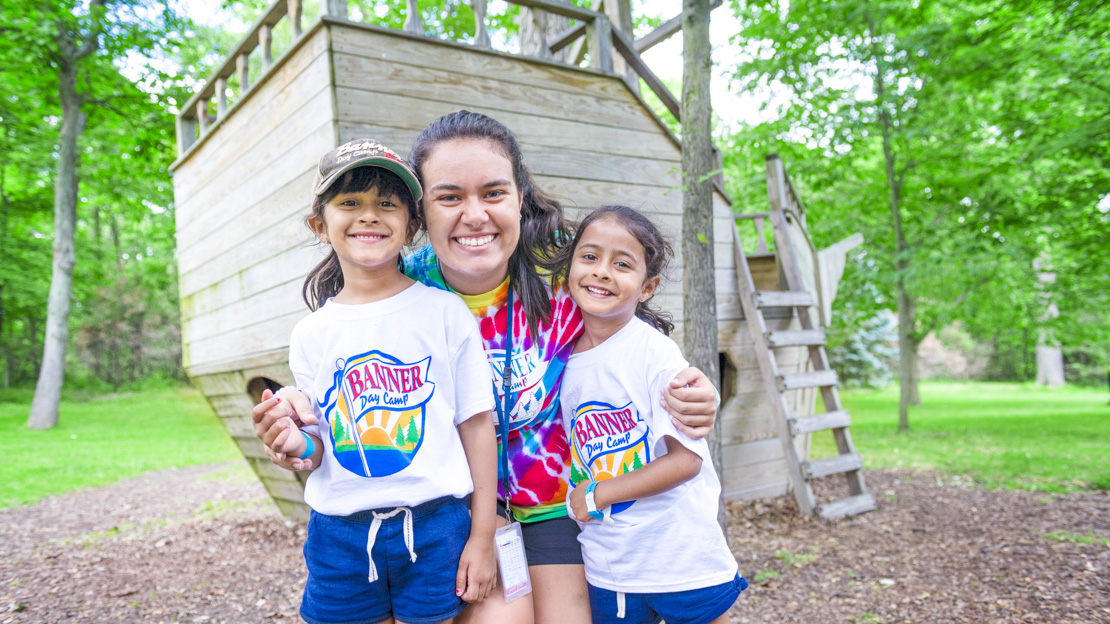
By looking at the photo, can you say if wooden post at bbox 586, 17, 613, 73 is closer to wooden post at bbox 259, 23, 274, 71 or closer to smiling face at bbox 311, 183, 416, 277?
wooden post at bbox 259, 23, 274, 71

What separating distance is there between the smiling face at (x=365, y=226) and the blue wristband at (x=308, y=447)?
404 mm

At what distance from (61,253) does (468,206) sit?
35.1 feet

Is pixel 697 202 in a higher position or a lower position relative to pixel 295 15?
lower

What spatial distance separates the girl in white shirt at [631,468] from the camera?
1.63m

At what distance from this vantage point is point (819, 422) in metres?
5.61

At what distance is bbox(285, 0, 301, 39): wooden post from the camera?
12.1 ft

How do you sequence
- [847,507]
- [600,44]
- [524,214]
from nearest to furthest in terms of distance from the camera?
[524,214] → [600,44] → [847,507]

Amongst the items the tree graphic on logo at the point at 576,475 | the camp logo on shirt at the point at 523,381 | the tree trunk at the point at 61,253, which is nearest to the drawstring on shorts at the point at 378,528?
the camp logo on shirt at the point at 523,381

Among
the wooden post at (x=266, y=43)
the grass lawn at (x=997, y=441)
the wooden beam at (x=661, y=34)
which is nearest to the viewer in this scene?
the wooden post at (x=266, y=43)

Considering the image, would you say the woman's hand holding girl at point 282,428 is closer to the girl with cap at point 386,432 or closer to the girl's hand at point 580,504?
the girl with cap at point 386,432

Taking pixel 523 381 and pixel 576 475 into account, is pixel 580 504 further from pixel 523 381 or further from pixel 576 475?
pixel 523 381

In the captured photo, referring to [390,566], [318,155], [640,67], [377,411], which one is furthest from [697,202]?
[390,566]

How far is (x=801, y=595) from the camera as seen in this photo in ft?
13.3

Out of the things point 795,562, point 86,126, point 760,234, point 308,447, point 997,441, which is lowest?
point 997,441
